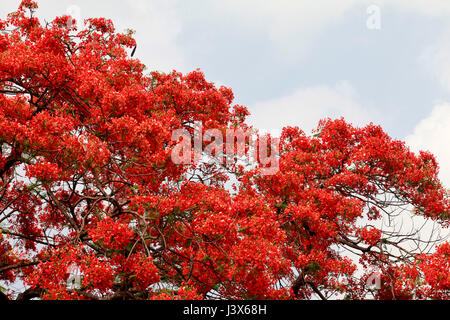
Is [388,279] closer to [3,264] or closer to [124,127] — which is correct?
[124,127]

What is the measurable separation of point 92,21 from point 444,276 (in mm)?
10451

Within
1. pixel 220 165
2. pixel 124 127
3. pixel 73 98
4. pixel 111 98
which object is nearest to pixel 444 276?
pixel 220 165

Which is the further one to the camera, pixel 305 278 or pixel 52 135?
pixel 305 278

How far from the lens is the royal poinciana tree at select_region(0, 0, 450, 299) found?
6191mm

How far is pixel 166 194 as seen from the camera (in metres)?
7.64

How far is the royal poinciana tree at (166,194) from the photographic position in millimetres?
6191

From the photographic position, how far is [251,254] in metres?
5.98

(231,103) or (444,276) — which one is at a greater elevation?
(231,103)

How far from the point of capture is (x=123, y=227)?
6133 millimetres
